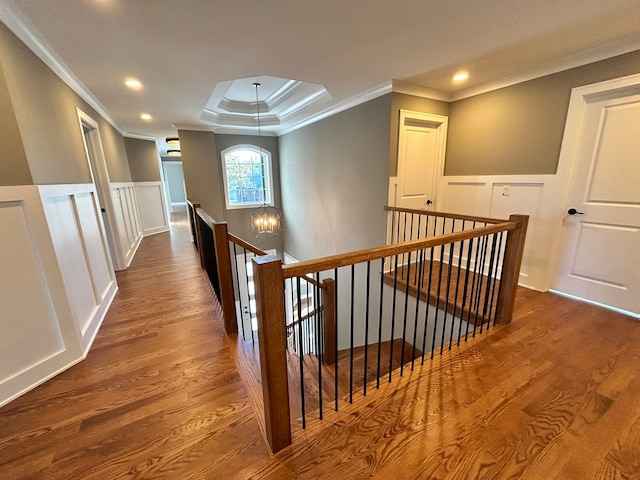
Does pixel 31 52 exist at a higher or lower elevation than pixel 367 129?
higher

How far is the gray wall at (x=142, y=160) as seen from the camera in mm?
5680

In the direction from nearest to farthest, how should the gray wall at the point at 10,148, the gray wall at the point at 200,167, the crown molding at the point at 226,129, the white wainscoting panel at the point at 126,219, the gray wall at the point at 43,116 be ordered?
the gray wall at the point at 10,148
the gray wall at the point at 43,116
the white wainscoting panel at the point at 126,219
the crown molding at the point at 226,129
the gray wall at the point at 200,167

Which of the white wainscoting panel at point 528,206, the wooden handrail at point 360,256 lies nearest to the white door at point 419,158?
the white wainscoting panel at point 528,206

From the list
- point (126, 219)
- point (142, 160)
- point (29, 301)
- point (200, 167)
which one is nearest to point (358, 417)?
point (29, 301)

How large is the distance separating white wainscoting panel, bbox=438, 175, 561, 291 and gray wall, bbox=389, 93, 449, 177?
3.35ft

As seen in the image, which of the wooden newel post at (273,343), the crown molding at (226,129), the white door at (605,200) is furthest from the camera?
the crown molding at (226,129)

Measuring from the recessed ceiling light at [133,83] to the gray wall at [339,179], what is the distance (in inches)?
101

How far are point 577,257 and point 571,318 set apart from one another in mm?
708

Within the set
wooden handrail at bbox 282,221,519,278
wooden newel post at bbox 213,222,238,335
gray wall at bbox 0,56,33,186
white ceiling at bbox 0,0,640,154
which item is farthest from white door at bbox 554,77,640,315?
gray wall at bbox 0,56,33,186

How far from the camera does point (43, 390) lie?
159cm

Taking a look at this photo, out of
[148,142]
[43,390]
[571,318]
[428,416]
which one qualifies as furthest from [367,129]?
[148,142]

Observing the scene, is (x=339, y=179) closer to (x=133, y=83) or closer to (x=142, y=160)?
(x=133, y=83)

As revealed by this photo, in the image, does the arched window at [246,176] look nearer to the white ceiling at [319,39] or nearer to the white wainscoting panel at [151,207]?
the white wainscoting panel at [151,207]

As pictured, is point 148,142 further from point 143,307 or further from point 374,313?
point 374,313
